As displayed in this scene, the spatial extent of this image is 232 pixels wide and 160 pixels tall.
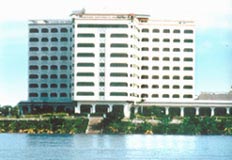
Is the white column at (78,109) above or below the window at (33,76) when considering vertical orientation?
below

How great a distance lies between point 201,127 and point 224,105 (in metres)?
26.2

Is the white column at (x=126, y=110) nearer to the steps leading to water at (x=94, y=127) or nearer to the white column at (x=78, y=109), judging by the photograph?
the white column at (x=78, y=109)

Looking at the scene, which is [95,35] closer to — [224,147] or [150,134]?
[150,134]

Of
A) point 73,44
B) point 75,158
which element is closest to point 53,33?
point 73,44

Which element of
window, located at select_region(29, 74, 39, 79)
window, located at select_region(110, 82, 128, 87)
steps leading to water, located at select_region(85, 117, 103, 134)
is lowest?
steps leading to water, located at select_region(85, 117, 103, 134)

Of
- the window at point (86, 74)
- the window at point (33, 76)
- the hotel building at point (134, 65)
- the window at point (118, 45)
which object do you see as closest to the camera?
the window at point (86, 74)

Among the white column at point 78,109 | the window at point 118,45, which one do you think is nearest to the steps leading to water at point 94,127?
the white column at point 78,109

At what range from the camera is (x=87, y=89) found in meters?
171

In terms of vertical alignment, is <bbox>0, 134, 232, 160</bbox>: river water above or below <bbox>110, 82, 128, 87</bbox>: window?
below

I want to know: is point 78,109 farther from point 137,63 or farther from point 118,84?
point 137,63

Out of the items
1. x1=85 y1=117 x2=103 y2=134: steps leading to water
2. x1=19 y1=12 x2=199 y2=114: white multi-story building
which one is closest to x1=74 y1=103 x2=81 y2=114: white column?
x1=19 y1=12 x2=199 y2=114: white multi-story building

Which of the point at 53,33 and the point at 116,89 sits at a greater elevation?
the point at 53,33

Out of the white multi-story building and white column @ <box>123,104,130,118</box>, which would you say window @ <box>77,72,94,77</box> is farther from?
white column @ <box>123,104,130,118</box>

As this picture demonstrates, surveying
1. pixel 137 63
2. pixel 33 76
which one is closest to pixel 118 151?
pixel 137 63
